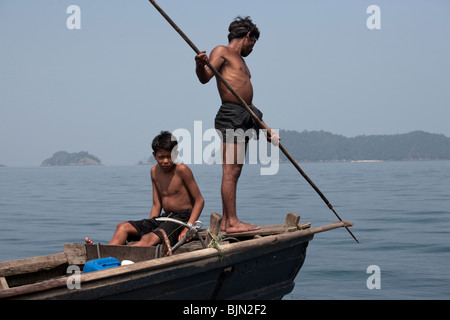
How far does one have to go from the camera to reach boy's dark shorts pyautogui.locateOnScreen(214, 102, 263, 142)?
6.20 metres

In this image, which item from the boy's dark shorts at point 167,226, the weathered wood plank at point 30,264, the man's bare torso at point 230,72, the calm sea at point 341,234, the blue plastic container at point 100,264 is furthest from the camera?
the calm sea at point 341,234

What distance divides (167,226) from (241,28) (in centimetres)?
210

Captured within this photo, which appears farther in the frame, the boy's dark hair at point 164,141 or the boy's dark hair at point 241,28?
the boy's dark hair at point 241,28

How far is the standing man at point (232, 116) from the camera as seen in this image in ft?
20.3

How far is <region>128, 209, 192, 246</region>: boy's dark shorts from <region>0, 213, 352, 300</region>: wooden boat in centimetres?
16

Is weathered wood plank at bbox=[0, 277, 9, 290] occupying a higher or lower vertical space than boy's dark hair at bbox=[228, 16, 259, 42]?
lower

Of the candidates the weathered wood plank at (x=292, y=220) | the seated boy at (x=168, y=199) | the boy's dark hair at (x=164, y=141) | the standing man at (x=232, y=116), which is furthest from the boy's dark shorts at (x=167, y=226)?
the weathered wood plank at (x=292, y=220)

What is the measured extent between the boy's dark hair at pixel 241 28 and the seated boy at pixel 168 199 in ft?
4.17

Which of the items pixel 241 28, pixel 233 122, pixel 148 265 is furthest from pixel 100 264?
pixel 241 28

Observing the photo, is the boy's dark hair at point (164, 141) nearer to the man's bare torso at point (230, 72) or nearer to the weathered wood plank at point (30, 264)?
the man's bare torso at point (230, 72)

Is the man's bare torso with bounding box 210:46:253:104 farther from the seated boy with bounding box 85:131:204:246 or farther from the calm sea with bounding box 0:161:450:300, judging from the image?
the calm sea with bounding box 0:161:450:300

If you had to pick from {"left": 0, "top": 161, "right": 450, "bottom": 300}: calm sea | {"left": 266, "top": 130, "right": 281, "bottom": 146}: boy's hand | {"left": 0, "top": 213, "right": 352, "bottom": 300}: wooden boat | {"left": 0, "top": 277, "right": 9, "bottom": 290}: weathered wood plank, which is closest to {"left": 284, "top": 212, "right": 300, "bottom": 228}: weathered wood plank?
{"left": 0, "top": 213, "right": 352, "bottom": 300}: wooden boat
